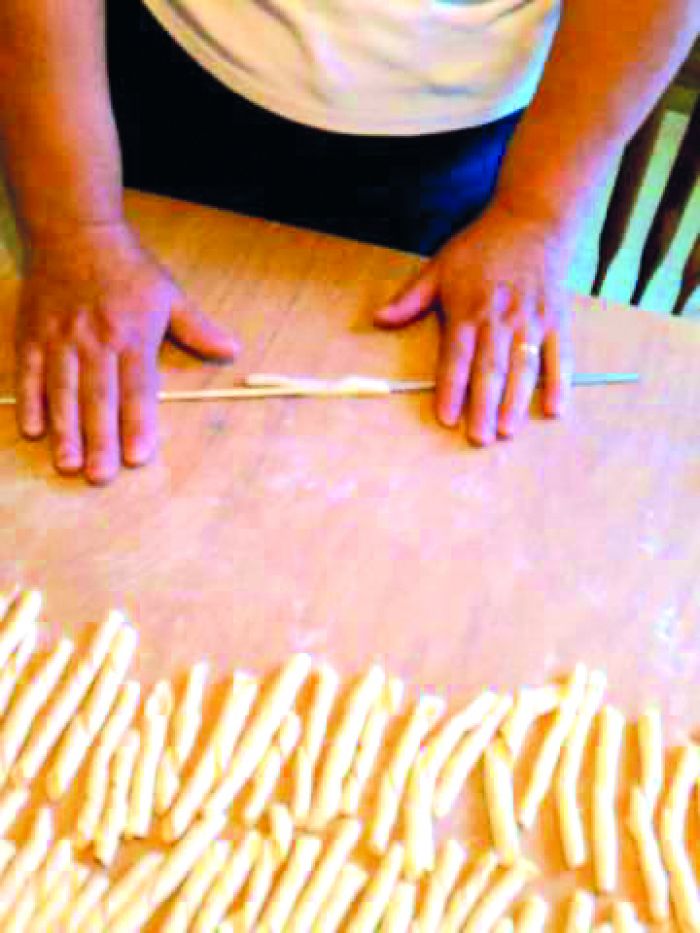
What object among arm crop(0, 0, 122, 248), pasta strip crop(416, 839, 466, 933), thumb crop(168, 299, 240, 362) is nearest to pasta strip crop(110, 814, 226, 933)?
pasta strip crop(416, 839, 466, 933)

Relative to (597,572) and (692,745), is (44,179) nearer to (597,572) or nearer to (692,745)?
(597,572)

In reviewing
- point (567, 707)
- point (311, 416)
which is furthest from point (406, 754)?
point (311, 416)

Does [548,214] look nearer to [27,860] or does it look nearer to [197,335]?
[197,335]

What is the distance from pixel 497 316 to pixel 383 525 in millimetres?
201

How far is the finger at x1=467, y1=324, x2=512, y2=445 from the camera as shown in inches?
27.7

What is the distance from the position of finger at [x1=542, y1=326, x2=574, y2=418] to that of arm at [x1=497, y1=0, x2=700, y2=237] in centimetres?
10

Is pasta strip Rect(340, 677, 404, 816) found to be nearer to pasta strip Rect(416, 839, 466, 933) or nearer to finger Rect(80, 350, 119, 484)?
pasta strip Rect(416, 839, 466, 933)

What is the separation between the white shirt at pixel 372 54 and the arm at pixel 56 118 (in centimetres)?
10

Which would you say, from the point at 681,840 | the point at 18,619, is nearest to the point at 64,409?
the point at 18,619

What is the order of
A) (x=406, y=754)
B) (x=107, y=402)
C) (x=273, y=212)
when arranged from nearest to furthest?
(x=406, y=754) → (x=107, y=402) → (x=273, y=212)

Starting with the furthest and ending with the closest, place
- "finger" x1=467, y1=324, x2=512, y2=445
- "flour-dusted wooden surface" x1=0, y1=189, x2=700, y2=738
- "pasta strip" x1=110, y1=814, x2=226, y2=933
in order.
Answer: "finger" x1=467, y1=324, x2=512, y2=445
"flour-dusted wooden surface" x1=0, y1=189, x2=700, y2=738
"pasta strip" x1=110, y1=814, x2=226, y2=933

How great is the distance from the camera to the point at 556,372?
73cm

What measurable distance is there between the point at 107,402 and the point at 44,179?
7.3 inches

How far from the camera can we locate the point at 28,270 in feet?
2.42
